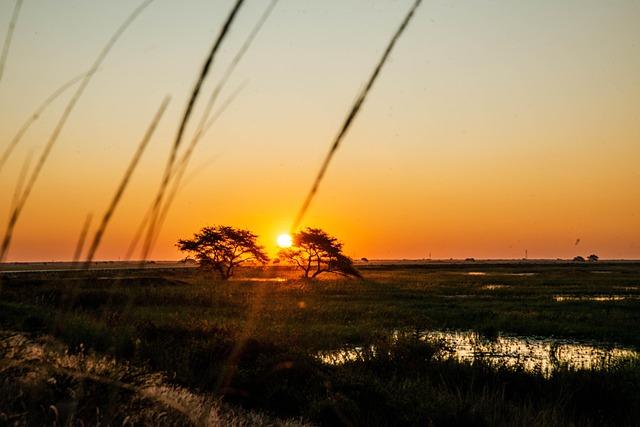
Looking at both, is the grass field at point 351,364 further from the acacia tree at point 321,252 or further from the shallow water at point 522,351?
the acacia tree at point 321,252

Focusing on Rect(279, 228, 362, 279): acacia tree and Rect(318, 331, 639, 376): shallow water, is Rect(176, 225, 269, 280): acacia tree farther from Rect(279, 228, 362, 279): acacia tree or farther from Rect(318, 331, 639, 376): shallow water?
Rect(318, 331, 639, 376): shallow water

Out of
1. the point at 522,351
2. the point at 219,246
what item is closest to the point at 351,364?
the point at 522,351

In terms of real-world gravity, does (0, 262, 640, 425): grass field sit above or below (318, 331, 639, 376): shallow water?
above

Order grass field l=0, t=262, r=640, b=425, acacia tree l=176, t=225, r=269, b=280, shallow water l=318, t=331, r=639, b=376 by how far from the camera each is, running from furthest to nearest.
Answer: acacia tree l=176, t=225, r=269, b=280 < shallow water l=318, t=331, r=639, b=376 < grass field l=0, t=262, r=640, b=425

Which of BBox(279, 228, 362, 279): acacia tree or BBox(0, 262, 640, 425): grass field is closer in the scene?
BBox(0, 262, 640, 425): grass field

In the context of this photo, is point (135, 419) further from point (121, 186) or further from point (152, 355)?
point (152, 355)

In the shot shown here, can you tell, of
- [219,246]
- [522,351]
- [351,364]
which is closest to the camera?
[351,364]

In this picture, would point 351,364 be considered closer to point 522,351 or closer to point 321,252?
point 522,351

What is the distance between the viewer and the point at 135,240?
104 cm

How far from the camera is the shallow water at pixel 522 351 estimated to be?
16.1 meters

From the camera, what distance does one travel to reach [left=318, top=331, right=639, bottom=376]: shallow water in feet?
52.8

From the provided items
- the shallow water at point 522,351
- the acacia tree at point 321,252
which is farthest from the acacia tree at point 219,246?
the shallow water at point 522,351

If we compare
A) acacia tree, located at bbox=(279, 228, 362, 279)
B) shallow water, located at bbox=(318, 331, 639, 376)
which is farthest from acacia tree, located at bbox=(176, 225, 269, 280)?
shallow water, located at bbox=(318, 331, 639, 376)

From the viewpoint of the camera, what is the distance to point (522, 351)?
18938 millimetres
